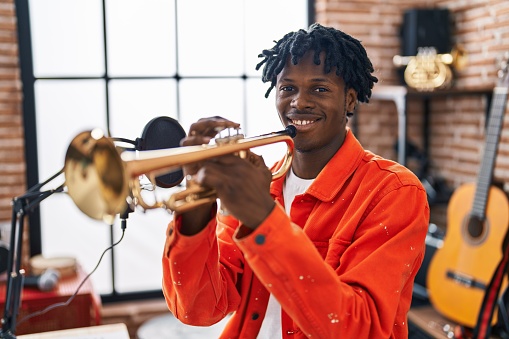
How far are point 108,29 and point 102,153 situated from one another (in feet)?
7.55

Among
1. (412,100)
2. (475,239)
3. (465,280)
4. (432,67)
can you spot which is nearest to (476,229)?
(475,239)

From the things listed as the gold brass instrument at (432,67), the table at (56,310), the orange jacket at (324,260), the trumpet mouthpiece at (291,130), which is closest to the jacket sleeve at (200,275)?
the orange jacket at (324,260)

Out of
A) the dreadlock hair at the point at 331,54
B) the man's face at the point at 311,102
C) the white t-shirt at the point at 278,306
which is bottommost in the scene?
the white t-shirt at the point at 278,306

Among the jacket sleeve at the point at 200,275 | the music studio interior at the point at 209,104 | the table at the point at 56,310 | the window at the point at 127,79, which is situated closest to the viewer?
the jacket sleeve at the point at 200,275

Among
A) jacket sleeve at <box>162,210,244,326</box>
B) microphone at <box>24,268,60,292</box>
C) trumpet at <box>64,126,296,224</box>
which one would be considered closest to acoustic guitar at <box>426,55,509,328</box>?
jacket sleeve at <box>162,210,244,326</box>

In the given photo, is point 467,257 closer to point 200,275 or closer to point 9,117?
point 200,275

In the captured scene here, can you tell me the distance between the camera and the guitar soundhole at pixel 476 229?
2553 millimetres

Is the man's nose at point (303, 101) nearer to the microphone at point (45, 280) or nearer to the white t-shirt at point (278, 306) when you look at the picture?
the white t-shirt at point (278, 306)

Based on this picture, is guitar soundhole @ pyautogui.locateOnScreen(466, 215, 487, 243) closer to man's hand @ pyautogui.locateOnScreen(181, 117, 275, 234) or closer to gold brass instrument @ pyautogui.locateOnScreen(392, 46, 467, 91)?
gold brass instrument @ pyautogui.locateOnScreen(392, 46, 467, 91)

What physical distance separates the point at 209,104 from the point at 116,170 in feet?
7.75

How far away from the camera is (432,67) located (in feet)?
10.1

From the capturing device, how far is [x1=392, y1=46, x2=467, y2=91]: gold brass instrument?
309 centimetres

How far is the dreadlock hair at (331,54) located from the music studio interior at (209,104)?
1.35 m

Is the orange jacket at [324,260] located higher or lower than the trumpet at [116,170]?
lower
